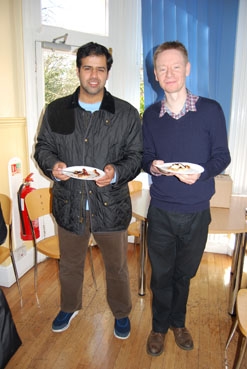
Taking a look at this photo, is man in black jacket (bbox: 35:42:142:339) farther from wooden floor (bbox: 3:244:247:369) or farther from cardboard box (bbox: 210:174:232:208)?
cardboard box (bbox: 210:174:232:208)

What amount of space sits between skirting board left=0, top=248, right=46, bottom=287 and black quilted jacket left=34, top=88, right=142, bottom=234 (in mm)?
1073

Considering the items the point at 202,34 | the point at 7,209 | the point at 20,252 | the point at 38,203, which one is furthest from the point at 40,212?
the point at 202,34

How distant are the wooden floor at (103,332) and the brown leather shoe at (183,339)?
36 mm

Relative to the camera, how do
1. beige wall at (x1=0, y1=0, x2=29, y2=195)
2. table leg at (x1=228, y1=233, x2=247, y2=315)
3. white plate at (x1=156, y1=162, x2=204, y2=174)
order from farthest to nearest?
beige wall at (x1=0, y1=0, x2=29, y2=195) < table leg at (x1=228, y1=233, x2=247, y2=315) < white plate at (x1=156, y1=162, x2=204, y2=174)

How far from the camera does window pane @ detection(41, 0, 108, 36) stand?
Answer: 2.62m

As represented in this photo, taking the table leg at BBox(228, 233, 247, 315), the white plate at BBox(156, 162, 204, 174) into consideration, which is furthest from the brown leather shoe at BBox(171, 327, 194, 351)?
the white plate at BBox(156, 162, 204, 174)

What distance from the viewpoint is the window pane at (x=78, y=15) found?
8.59 feet

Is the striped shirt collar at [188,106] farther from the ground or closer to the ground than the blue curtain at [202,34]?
closer to the ground

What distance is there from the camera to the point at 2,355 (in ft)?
4.64

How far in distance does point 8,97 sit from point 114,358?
2101mm

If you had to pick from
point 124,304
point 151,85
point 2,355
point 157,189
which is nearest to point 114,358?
point 124,304

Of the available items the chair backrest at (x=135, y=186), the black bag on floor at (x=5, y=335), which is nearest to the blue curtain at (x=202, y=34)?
the chair backrest at (x=135, y=186)

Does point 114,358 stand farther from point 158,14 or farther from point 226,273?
point 158,14

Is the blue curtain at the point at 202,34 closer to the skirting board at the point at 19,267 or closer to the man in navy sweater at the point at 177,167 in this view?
the man in navy sweater at the point at 177,167
